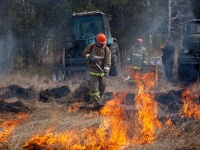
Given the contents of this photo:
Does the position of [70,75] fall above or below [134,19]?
below

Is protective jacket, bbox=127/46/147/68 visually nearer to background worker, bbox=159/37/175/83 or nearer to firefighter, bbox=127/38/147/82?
firefighter, bbox=127/38/147/82

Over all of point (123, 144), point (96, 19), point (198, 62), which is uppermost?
point (96, 19)

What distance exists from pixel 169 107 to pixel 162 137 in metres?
1.75

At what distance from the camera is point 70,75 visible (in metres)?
11.0

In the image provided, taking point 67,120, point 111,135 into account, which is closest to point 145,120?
point 111,135

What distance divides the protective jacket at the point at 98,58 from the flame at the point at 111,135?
1665mm

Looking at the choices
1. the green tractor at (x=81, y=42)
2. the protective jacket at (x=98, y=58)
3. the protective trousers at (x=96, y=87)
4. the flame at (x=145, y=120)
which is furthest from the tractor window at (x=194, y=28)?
the protective trousers at (x=96, y=87)

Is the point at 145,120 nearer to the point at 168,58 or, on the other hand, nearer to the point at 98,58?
the point at 98,58

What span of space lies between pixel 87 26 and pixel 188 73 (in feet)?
13.6

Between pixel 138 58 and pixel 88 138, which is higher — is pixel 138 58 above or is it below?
above

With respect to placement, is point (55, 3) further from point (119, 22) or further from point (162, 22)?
point (162, 22)

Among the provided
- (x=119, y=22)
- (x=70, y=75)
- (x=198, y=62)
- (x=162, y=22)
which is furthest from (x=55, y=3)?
(x=162, y=22)

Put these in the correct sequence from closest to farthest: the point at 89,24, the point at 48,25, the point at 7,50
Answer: the point at 89,24, the point at 48,25, the point at 7,50

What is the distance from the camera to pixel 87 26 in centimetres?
1138
